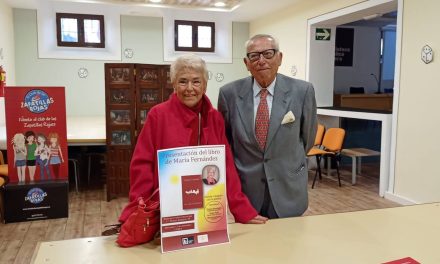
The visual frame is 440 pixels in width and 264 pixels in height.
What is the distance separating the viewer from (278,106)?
6.33 feet

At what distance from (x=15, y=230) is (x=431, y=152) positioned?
4.37m

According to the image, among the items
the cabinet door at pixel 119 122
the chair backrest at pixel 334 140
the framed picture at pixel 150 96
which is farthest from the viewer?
the chair backrest at pixel 334 140

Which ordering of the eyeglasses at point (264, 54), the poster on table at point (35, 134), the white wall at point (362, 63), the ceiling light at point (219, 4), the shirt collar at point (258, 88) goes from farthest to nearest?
the white wall at point (362, 63) < the ceiling light at point (219, 4) < the poster on table at point (35, 134) < the shirt collar at point (258, 88) < the eyeglasses at point (264, 54)

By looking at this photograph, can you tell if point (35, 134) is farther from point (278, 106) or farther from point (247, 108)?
point (278, 106)

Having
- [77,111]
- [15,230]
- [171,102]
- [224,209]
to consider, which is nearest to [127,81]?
[15,230]

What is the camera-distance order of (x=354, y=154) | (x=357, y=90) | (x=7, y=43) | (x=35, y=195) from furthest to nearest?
(x=357, y=90)
(x=7, y=43)
(x=354, y=154)
(x=35, y=195)

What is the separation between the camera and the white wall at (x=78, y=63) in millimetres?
7906

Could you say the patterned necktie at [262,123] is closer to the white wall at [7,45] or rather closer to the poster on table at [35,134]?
the poster on table at [35,134]

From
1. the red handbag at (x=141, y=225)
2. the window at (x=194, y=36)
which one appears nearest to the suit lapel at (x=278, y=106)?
the red handbag at (x=141, y=225)

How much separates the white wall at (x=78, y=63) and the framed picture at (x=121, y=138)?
395 centimetres

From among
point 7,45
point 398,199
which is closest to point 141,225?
point 398,199

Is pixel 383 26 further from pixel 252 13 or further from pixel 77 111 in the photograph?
pixel 77 111

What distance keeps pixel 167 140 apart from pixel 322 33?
558cm

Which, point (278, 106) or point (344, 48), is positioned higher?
point (344, 48)
